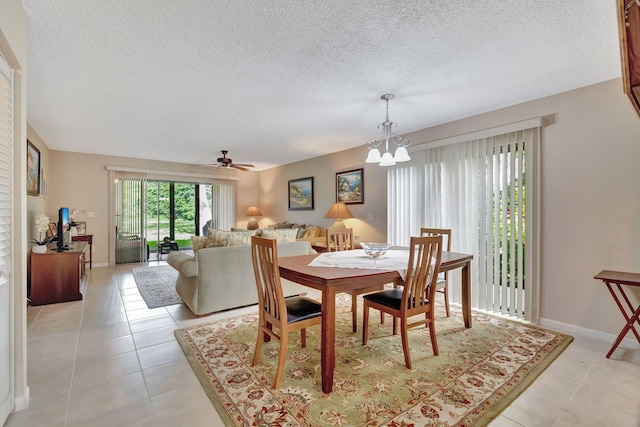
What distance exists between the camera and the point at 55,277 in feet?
11.9

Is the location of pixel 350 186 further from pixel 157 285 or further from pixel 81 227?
pixel 81 227

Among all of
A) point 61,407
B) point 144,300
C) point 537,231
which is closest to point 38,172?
point 144,300

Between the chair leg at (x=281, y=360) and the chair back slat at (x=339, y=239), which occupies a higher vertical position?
the chair back slat at (x=339, y=239)

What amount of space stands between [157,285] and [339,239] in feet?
9.77

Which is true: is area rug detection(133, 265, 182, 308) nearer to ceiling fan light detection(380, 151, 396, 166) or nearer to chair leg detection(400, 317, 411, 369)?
chair leg detection(400, 317, 411, 369)

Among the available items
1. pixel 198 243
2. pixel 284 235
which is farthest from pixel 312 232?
pixel 198 243

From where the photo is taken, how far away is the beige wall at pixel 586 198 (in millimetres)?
2480

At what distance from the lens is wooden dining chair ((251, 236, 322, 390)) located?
1.87 metres

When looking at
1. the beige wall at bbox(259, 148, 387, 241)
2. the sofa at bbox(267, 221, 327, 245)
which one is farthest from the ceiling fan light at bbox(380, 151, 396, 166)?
the sofa at bbox(267, 221, 327, 245)

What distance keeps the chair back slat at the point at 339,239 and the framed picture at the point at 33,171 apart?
156 inches

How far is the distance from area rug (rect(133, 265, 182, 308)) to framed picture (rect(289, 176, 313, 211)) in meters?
2.85

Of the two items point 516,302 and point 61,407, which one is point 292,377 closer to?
point 61,407

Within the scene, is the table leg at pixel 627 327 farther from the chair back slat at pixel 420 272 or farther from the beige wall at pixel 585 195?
the chair back slat at pixel 420 272

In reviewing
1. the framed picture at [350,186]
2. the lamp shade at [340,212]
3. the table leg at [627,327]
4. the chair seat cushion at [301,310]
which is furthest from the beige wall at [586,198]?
the lamp shade at [340,212]
